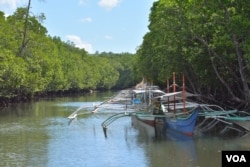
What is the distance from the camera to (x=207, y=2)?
22547 millimetres

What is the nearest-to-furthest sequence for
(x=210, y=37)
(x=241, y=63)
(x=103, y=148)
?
(x=103, y=148), (x=241, y=63), (x=210, y=37)

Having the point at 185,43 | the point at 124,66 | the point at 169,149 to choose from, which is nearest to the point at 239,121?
the point at 169,149

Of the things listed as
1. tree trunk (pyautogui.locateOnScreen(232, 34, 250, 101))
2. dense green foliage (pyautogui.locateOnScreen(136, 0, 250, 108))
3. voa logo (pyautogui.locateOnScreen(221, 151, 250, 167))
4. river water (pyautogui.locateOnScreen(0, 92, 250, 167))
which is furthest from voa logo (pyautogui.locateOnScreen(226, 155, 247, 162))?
tree trunk (pyautogui.locateOnScreen(232, 34, 250, 101))

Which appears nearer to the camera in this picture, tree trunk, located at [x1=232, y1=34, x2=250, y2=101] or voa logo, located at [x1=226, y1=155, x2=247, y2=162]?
voa logo, located at [x1=226, y1=155, x2=247, y2=162]

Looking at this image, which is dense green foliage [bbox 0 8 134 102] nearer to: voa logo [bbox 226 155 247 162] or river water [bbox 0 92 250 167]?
river water [bbox 0 92 250 167]

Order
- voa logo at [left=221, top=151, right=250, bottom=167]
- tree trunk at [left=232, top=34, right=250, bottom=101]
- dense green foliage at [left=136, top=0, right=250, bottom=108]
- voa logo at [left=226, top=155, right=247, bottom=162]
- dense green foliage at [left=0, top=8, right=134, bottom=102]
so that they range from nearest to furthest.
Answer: voa logo at [left=221, top=151, right=250, bottom=167]
voa logo at [left=226, top=155, right=247, bottom=162]
dense green foliage at [left=136, top=0, right=250, bottom=108]
tree trunk at [left=232, top=34, right=250, bottom=101]
dense green foliage at [left=0, top=8, right=134, bottom=102]

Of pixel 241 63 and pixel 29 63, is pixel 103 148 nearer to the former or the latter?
pixel 241 63

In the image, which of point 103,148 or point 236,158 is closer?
point 236,158

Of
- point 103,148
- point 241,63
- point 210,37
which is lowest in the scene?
point 103,148

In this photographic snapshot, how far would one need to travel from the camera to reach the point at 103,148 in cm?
2180

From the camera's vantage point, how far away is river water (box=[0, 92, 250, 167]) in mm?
18609

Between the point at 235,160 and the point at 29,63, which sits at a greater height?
the point at 29,63

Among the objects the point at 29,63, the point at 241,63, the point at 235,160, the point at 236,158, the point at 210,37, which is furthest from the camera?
the point at 29,63

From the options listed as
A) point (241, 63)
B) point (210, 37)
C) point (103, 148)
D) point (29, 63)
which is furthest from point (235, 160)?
point (29, 63)
